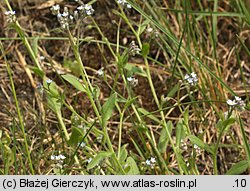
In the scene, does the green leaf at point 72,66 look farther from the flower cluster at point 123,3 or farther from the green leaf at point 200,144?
the green leaf at point 200,144

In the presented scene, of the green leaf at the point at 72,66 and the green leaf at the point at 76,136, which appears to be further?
the green leaf at the point at 72,66

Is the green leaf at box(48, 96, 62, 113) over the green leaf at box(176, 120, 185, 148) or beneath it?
over

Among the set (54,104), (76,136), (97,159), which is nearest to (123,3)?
(54,104)

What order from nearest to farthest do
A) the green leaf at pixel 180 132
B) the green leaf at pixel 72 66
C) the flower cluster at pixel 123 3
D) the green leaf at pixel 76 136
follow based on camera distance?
1. the green leaf at pixel 76 136
2. the green leaf at pixel 180 132
3. the flower cluster at pixel 123 3
4. the green leaf at pixel 72 66

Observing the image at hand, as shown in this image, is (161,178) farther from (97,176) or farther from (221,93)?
(221,93)

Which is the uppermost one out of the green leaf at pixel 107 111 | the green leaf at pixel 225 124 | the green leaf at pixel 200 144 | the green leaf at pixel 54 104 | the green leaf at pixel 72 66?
the green leaf at pixel 107 111

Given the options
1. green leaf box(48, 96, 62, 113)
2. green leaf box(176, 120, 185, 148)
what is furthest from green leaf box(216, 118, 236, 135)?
green leaf box(48, 96, 62, 113)

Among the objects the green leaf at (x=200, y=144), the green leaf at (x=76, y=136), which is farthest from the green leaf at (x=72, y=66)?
the green leaf at (x=200, y=144)

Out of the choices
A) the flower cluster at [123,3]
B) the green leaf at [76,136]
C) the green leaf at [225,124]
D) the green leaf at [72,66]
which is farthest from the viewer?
the green leaf at [72,66]

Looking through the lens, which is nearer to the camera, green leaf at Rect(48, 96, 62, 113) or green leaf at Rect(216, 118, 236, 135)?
green leaf at Rect(216, 118, 236, 135)

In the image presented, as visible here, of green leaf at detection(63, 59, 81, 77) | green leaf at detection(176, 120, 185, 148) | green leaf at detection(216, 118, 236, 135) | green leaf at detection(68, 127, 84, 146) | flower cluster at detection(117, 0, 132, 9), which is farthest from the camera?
green leaf at detection(63, 59, 81, 77)

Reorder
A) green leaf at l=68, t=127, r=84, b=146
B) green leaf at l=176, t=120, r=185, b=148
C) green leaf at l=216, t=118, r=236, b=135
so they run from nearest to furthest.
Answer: green leaf at l=216, t=118, r=236, b=135
green leaf at l=68, t=127, r=84, b=146
green leaf at l=176, t=120, r=185, b=148

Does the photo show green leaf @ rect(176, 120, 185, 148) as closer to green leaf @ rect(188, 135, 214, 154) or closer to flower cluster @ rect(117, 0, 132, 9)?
green leaf @ rect(188, 135, 214, 154)

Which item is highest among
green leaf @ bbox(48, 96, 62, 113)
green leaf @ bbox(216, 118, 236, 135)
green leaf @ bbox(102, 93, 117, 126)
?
green leaf @ bbox(102, 93, 117, 126)
